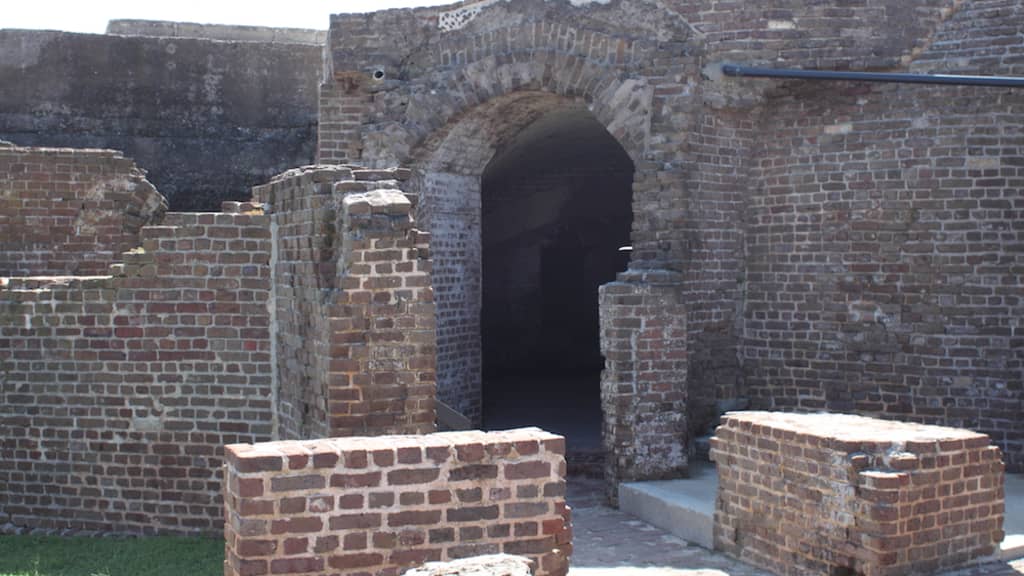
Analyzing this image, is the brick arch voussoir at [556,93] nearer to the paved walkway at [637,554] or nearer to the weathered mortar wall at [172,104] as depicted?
the paved walkway at [637,554]

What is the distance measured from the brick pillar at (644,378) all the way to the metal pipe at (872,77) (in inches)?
87.1

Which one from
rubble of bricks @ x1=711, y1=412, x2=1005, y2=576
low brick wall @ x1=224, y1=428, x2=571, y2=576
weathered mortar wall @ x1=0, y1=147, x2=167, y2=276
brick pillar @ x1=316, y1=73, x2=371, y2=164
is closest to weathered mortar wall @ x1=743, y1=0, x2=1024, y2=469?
rubble of bricks @ x1=711, y1=412, x2=1005, y2=576

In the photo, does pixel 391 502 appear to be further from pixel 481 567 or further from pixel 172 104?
pixel 172 104

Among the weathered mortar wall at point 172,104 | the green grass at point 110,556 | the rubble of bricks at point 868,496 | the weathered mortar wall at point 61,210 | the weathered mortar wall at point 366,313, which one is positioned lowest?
the green grass at point 110,556

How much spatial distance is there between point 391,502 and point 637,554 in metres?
4.51

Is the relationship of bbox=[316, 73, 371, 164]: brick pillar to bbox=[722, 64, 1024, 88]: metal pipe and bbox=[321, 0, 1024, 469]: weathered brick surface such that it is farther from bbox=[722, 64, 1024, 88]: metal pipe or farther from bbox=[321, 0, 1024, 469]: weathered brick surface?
bbox=[722, 64, 1024, 88]: metal pipe

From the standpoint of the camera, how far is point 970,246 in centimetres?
1107

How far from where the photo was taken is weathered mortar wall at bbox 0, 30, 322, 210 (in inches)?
636

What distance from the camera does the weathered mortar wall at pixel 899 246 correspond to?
11.0 m

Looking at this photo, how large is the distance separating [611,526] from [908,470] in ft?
10.6

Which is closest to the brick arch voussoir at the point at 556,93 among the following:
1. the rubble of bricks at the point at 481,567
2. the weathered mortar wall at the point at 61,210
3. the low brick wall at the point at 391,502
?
the weathered mortar wall at the point at 61,210

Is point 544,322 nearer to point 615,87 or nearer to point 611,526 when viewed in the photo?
point 615,87

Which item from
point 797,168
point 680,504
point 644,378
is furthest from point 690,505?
point 797,168

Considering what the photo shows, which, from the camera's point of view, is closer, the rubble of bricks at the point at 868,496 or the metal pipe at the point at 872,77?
the rubble of bricks at the point at 868,496
